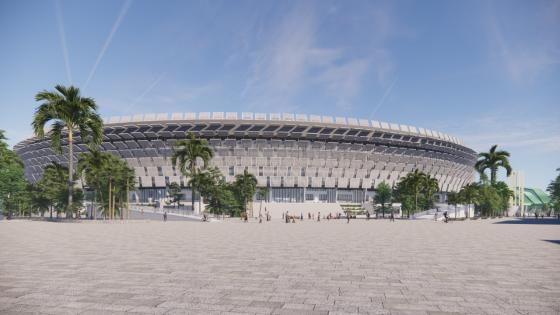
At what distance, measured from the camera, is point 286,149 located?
9175 cm

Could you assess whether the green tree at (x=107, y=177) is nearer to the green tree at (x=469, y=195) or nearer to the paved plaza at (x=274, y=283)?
the paved plaza at (x=274, y=283)

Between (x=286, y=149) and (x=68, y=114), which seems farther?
(x=286, y=149)

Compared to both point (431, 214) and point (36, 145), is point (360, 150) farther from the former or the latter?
point (36, 145)

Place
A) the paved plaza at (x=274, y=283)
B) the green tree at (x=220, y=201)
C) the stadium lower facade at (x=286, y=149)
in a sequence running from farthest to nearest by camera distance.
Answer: the stadium lower facade at (x=286, y=149), the green tree at (x=220, y=201), the paved plaza at (x=274, y=283)

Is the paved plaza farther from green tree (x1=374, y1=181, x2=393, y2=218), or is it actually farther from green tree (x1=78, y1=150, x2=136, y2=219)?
green tree (x1=374, y1=181, x2=393, y2=218)

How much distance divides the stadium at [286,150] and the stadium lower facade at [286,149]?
0.67ft

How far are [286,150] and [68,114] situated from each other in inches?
2409

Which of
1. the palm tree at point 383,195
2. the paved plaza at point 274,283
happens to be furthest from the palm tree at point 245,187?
the paved plaza at point 274,283

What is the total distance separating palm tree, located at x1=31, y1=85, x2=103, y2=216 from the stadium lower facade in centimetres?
5041

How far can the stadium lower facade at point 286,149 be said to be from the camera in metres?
87.1

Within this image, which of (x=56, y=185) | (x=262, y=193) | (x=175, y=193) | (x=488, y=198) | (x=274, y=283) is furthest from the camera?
(x=262, y=193)

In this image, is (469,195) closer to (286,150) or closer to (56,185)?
(286,150)

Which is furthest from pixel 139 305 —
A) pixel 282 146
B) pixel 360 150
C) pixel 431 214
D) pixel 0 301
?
pixel 360 150

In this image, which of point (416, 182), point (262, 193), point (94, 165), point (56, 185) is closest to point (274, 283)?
point (94, 165)
